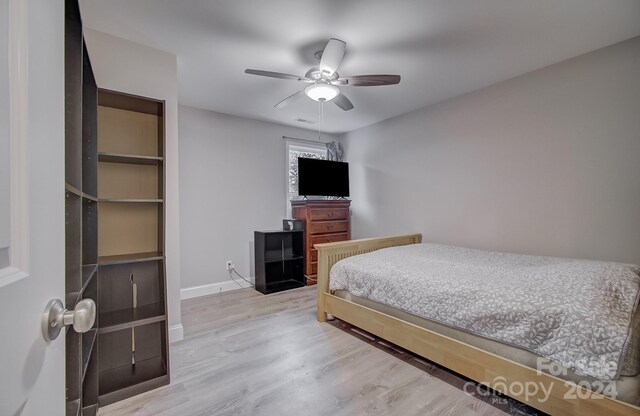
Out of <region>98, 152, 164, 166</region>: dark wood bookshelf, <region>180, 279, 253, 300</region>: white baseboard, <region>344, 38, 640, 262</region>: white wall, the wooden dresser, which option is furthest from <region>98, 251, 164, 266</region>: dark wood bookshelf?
<region>344, 38, 640, 262</region>: white wall

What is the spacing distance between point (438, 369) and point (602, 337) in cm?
104

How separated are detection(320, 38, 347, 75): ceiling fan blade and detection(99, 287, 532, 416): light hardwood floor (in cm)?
233

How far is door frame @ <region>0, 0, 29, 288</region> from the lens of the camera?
1.30ft

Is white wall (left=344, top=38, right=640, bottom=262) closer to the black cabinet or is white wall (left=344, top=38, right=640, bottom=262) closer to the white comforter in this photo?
the white comforter

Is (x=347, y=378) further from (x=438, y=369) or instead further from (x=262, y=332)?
(x=262, y=332)

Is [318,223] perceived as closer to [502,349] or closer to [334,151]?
[334,151]

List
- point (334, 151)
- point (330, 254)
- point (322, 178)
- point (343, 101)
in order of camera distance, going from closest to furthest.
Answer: point (343, 101) < point (330, 254) < point (322, 178) < point (334, 151)

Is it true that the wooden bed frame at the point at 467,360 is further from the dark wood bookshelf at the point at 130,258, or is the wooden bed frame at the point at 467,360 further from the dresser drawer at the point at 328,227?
the dark wood bookshelf at the point at 130,258

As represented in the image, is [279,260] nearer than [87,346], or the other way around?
[87,346]

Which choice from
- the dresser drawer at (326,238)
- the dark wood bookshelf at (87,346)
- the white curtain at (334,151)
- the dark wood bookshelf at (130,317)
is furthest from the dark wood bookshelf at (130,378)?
the white curtain at (334,151)

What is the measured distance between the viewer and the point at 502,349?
1.64 meters

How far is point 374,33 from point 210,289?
349 cm

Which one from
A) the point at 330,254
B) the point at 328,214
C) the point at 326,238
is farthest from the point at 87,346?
the point at 328,214

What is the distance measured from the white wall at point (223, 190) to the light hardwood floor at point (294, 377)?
1090 millimetres
